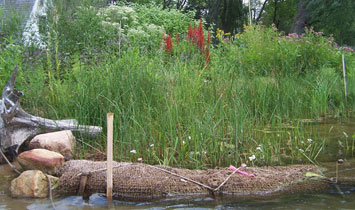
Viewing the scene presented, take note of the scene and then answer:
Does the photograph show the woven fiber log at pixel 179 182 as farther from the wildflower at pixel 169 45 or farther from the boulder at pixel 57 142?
the wildflower at pixel 169 45

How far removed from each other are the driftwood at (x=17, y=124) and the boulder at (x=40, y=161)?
0.43 m

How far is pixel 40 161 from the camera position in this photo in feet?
11.1

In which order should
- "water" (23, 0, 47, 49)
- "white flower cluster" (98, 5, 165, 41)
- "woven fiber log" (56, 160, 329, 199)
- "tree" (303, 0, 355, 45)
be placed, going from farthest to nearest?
"tree" (303, 0, 355, 45)
"white flower cluster" (98, 5, 165, 41)
"water" (23, 0, 47, 49)
"woven fiber log" (56, 160, 329, 199)

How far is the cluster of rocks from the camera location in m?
2.97

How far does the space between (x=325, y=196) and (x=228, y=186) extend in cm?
77

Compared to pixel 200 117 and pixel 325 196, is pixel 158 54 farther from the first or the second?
pixel 325 196

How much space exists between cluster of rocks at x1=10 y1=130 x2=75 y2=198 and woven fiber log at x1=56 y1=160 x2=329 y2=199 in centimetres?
16

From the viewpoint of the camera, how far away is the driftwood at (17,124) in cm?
374

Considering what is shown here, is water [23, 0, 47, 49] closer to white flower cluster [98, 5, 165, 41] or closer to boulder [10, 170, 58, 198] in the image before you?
white flower cluster [98, 5, 165, 41]

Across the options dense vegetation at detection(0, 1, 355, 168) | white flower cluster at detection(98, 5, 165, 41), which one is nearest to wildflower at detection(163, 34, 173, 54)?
dense vegetation at detection(0, 1, 355, 168)

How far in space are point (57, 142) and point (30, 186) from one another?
30.0 inches

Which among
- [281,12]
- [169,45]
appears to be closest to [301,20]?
[281,12]

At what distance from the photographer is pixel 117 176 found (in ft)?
9.80

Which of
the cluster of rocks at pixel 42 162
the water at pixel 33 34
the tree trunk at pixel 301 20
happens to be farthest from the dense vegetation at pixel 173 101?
the tree trunk at pixel 301 20
